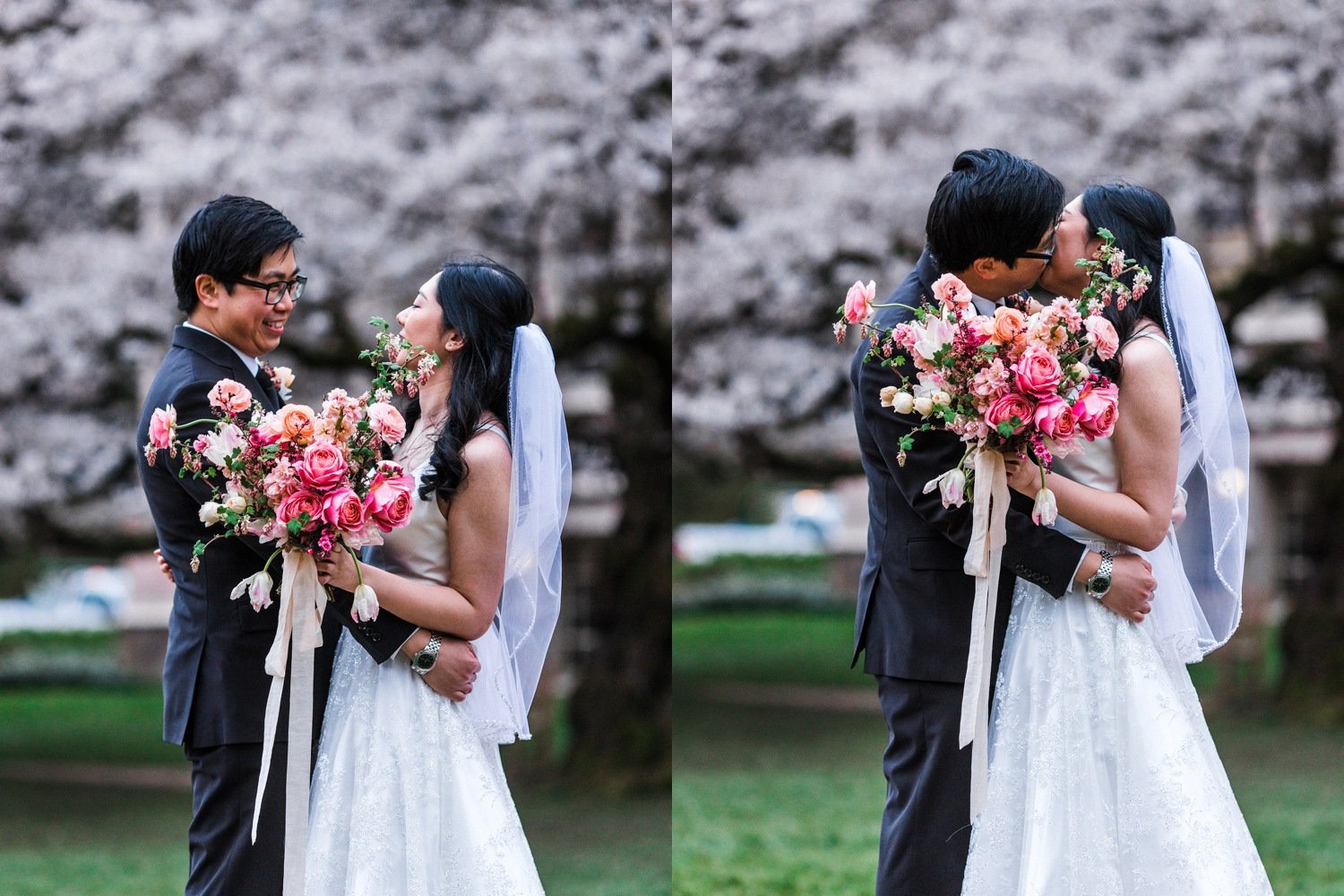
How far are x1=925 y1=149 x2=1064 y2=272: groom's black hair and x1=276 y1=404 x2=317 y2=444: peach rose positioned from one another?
1512 millimetres

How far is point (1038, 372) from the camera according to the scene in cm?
304

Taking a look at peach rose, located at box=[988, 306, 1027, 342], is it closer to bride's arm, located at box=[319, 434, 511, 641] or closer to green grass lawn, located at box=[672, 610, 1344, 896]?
bride's arm, located at box=[319, 434, 511, 641]

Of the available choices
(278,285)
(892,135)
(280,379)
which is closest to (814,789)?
(892,135)

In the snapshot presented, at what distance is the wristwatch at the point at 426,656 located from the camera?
344 centimetres

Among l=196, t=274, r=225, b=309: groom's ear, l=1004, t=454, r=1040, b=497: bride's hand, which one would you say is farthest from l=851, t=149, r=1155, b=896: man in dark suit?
l=196, t=274, r=225, b=309: groom's ear

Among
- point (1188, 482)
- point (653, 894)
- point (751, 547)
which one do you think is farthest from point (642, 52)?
point (751, 547)

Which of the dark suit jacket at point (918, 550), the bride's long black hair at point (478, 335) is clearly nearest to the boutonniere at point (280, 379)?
the bride's long black hair at point (478, 335)

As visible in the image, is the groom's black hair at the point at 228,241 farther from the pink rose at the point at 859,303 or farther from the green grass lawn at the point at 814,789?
the green grass lawn at the point at 814,789

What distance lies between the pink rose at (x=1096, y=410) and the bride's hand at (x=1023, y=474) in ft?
0.47

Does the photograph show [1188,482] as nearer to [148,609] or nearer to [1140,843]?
[1140,843]

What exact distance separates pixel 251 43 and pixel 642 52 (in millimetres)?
2775

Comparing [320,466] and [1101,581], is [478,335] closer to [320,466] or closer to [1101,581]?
[320,466]

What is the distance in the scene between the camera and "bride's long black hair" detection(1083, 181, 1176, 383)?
3.52 meters

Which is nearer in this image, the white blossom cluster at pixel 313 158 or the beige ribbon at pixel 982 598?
the beige ribbon at pixel 982 598
